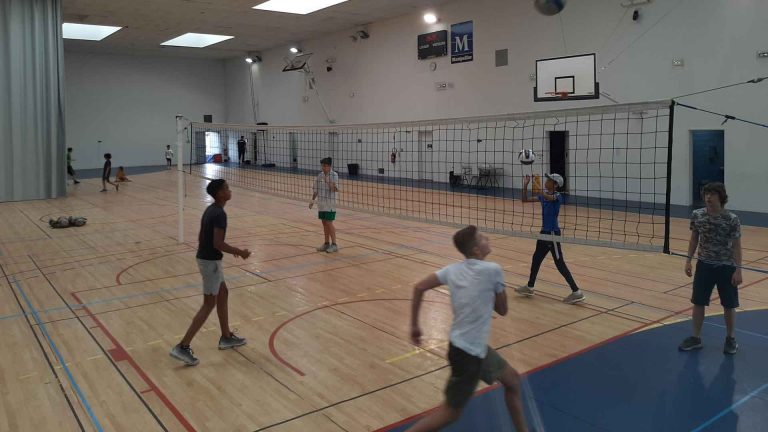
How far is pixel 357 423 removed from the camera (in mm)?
4242

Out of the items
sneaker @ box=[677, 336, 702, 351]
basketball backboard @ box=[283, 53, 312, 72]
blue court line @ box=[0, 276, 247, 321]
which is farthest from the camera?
basketball backboard @ box=[283, 53, 312, 72]

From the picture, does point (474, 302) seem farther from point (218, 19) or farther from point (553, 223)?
point (218, 19)

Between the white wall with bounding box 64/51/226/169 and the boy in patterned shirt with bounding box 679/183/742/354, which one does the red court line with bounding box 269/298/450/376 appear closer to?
the boy in patterned shirt with bounding box 679/183/742/354

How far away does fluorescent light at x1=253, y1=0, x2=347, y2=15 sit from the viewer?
68.1ft

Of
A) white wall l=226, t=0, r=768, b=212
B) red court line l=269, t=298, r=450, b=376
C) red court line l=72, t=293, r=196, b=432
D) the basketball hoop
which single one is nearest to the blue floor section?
red court line l=269, t=298, r=450, b=376

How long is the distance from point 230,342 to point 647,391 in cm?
381

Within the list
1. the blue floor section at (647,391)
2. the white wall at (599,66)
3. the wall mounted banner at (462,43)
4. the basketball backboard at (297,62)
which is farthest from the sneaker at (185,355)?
the basketball backboard at (297,62)

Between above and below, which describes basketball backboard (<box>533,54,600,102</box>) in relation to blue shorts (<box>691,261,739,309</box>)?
above

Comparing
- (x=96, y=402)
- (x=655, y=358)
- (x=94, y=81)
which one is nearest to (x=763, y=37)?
(x=655, y=358)

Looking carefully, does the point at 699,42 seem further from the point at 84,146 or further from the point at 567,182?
the point at 84,146

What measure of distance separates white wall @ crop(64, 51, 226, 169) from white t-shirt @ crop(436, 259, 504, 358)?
106ft

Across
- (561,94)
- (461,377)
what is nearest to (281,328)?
(461,377)

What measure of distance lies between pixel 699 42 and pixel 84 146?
29.6m

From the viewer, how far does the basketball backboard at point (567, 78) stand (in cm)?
1612
